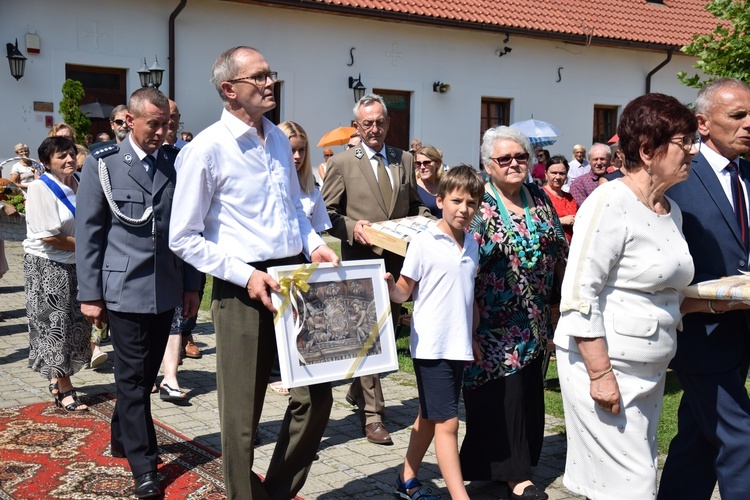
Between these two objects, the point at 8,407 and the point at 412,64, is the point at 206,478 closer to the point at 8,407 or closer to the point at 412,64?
the point at 8,407

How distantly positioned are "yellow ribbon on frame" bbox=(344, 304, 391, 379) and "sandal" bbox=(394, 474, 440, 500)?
3.36 ft

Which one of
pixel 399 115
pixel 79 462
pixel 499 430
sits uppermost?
pixel 399 115

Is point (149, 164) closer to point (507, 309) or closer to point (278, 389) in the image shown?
point (507, 309)

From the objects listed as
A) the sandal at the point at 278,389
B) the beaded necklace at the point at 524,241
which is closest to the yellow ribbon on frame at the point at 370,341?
the beaded necklace at the point at 524,241

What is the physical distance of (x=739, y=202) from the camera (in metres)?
4.05

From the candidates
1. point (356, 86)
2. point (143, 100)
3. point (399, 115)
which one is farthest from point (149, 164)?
point (399, 115)

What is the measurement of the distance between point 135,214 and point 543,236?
2.32 meters

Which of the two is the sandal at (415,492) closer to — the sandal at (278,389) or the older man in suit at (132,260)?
the older man in suit at (132,260)

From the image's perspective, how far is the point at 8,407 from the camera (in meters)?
6.65

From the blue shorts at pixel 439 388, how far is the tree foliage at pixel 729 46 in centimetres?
558

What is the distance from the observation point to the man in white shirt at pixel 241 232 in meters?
4.00

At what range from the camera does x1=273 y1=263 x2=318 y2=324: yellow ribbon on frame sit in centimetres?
397

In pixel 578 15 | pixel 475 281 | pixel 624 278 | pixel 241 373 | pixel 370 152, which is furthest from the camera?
pixel 578 15

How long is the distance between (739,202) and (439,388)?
1711mm
